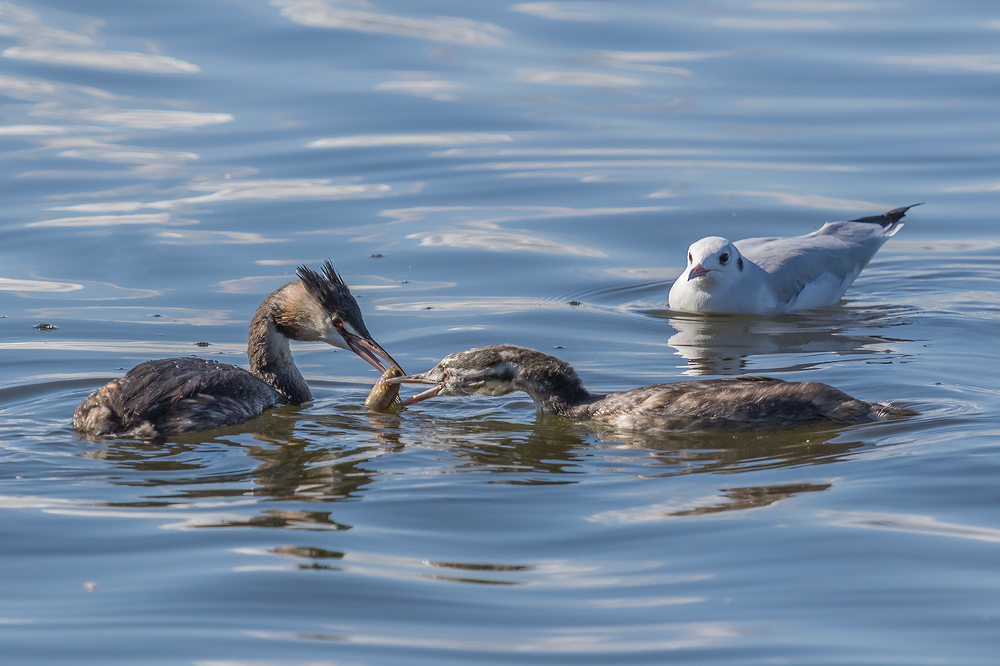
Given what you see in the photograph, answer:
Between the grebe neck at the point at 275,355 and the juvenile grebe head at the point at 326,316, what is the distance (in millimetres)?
44

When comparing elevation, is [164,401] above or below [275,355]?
below

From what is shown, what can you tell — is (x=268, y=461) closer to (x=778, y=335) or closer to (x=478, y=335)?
(x=478, y=335)

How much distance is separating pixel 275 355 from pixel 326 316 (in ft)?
1.62

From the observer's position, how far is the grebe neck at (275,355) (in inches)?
375

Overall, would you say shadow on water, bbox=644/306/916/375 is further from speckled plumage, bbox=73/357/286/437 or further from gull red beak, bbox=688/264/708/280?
speckled plumage, bbox=73/357/286/437

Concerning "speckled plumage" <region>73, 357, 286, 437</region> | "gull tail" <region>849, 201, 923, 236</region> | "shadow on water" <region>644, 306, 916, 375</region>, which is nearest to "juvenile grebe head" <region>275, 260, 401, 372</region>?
"speckled plumage" <region>73, 357, 286, 437</region>

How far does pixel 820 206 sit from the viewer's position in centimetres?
1575

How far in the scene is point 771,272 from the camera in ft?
41.8

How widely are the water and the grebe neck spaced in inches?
9.7

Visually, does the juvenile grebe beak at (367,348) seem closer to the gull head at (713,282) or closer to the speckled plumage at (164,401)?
the speckled plumage at (164,401)

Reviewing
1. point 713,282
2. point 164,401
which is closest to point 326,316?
point 164,401

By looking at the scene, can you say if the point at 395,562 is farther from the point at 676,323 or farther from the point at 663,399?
the point at 676,323

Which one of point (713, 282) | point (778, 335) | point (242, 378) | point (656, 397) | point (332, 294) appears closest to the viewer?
point (656, 397)

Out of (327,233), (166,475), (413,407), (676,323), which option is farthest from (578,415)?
(327,233)
